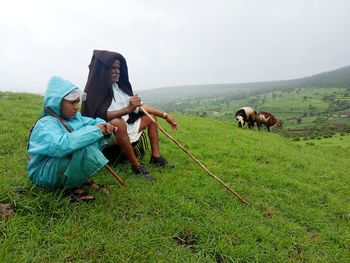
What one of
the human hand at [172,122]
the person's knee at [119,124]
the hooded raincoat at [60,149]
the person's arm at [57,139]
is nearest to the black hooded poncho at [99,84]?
the person's knee at [119,124]

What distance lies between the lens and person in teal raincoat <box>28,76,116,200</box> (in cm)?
375

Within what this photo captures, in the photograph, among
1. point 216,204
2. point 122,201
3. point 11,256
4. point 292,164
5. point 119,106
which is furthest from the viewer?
point 292,164

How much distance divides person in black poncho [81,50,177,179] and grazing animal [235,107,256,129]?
12.9m

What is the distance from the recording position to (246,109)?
1897cm

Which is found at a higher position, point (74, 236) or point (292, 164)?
point (74, 236)

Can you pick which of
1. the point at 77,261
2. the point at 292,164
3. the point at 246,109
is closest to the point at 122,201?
the point at 77,261

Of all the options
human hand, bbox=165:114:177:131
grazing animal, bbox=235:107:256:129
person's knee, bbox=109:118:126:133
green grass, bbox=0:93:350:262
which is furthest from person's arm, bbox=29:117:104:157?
grazing animal, bbox=235:107:256:129

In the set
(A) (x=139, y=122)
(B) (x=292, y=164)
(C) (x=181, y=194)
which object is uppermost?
(A) (x=139, y=122)

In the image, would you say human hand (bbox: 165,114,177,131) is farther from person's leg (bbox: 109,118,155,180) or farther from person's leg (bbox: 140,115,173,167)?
person's leg (bbox: 109,118,155,180)

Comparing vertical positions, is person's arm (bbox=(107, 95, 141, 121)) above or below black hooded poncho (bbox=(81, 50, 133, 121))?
below

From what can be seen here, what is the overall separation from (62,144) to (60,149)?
0.06 metres

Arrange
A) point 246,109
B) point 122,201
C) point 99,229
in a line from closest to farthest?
1. point 99,229
2. point 122,201
3. point 246,109

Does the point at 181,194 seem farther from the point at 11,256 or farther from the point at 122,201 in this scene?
the point at 11,256

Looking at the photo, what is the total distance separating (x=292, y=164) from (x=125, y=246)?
248 inches
